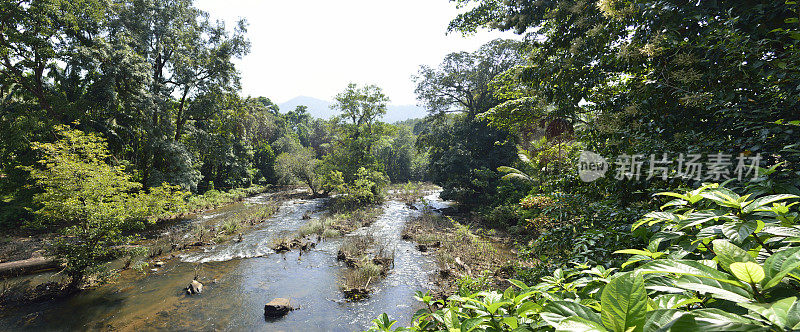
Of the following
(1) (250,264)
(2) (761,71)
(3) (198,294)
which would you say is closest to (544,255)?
(2) (761,71)

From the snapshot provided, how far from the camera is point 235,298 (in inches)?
261

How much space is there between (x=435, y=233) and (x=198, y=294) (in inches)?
307

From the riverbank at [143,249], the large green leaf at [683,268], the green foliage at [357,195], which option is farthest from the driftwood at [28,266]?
the large green leaf at [683,268]

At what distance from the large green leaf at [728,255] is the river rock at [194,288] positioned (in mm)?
8778

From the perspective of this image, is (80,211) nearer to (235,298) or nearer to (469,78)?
(235,298)

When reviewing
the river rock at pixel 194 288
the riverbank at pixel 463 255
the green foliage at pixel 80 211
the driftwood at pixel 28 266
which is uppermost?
the green foliage at pixel 80 211

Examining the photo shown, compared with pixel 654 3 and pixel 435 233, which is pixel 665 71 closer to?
Result: pixel 654 3

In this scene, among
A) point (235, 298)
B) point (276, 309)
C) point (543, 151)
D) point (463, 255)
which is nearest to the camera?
point (276, 309)

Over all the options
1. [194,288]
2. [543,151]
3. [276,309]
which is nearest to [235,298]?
[194,288]

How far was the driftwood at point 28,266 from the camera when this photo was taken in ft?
23.8

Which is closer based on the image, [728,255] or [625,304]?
[625,304]

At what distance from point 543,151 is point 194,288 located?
437 inches

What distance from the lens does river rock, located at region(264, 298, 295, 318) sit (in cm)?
595

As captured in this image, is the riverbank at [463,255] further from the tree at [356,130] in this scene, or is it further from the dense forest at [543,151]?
the tree at [356,130]
